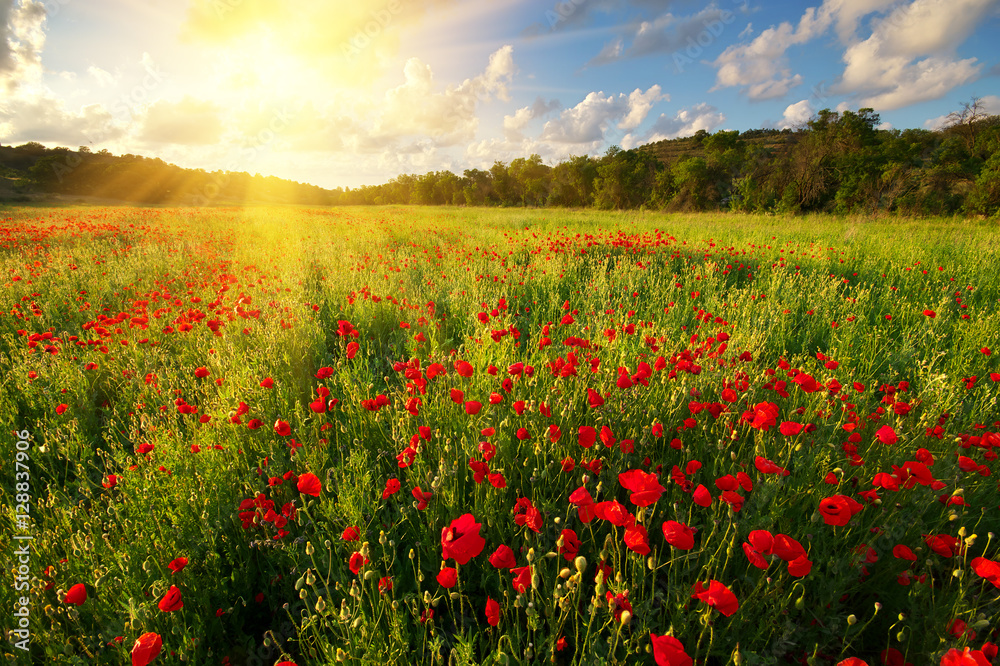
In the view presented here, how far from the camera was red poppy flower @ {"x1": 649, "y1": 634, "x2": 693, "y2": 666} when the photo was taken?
33.9 inches

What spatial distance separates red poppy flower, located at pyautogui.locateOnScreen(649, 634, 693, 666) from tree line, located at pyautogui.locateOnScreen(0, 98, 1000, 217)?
92.2 ft

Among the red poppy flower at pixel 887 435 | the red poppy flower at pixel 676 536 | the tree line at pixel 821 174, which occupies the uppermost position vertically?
the tree line at pixel 821 174

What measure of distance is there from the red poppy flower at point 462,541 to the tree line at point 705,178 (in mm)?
28277

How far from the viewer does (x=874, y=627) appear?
1.47m

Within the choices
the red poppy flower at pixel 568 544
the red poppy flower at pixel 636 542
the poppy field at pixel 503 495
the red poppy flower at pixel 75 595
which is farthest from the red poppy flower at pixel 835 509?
the red poppy flower at pixel 75 595

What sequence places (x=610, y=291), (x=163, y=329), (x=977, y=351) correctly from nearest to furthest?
(x=977, y=351)
(x=163, y=329)
(x=610, y=291)

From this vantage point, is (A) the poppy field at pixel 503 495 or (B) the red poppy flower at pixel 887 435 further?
(B) the red poppy flower at pixel 887 435

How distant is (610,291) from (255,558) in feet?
14.4

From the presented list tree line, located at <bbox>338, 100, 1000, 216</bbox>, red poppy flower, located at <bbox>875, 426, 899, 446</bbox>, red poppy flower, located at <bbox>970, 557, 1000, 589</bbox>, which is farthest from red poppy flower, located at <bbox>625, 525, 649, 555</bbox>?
tree line, located at <bbox>338, 100, 1000, 216</bbox>

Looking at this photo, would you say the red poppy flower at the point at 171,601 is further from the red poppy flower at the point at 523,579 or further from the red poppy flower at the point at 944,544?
the red poppy flower at the point at 944,544

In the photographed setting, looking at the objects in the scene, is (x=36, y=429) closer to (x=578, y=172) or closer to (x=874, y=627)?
(x=874, y=627)

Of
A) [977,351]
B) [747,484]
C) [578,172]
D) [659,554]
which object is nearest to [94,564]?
[659,554]

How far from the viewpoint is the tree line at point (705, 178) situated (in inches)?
928

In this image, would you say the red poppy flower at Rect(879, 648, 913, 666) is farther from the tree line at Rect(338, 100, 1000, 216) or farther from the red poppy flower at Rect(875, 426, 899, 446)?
the tree line at Rect(338, 100, 1000, 216)
